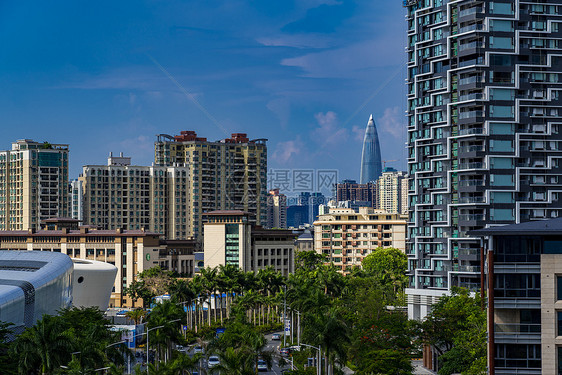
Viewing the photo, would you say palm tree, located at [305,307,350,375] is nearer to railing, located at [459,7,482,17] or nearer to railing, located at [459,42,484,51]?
railing, located at [459,42,484,51]

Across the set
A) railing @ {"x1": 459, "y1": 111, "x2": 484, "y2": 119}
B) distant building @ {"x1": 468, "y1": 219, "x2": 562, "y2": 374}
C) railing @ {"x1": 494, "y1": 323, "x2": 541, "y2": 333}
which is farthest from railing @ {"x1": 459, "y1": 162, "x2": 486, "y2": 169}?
railing @ {"x1": 494, "y1": 323, "x2": 541, "y2": 333}

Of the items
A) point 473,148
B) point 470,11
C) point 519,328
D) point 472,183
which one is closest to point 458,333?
point 519,328

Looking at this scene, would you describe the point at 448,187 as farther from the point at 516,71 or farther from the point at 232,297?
the point at 232,297

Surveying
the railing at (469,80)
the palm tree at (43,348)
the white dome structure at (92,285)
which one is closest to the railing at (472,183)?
the railing at (469,80)

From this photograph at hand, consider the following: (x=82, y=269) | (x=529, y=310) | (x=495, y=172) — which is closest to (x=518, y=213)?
(x=495, y=172)

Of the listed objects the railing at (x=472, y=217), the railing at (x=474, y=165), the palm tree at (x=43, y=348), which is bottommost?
the palm tree at (x=43, y=348)

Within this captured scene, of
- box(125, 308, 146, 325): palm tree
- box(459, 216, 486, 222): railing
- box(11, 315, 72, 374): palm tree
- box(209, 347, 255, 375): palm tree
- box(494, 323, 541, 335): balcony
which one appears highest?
box(459, 216, 486, 222): railing

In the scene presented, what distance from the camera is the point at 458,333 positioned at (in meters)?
108

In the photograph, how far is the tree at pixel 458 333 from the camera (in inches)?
3944

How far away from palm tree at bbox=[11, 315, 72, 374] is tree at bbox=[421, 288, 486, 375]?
39.1 meters

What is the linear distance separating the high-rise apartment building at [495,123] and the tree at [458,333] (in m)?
12.6

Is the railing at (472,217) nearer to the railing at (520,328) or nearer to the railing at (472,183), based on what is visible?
the railing at (472,183)

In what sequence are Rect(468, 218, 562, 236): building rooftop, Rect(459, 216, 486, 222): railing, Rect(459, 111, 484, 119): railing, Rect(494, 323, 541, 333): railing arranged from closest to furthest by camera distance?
Rect(468, 218, 562, 236): building rooftop → Rect(494, 323, 541, 333): railing → Rect(459, 216, 486, 222): railing → Rect(459, 111, 484, 119): railing

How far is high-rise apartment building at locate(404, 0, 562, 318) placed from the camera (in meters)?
132
